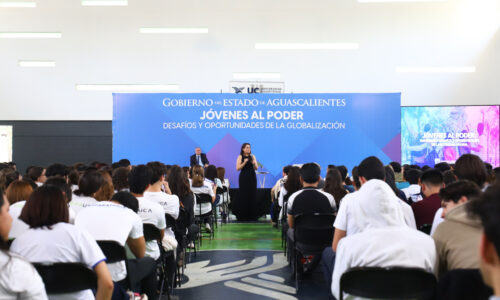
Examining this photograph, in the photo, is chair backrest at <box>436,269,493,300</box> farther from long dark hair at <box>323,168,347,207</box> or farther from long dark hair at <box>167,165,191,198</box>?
long dark hair at <box>167,165,191,198</box>

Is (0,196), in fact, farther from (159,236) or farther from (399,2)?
(399,2)

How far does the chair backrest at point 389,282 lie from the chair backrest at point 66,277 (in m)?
1.26

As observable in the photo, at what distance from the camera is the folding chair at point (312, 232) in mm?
3986

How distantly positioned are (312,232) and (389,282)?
1.92 meters

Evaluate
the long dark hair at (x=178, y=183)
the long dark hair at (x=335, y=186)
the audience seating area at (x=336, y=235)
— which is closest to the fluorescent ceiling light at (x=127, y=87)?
the long dark hair at (x=178, y=183)

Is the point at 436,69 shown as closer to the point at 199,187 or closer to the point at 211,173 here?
the point at 211,173

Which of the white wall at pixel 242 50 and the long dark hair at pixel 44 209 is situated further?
the white wall at pixel 242 50

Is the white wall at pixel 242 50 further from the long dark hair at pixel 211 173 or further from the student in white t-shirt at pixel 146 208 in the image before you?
the student in white t-shirt at pixel 146 208

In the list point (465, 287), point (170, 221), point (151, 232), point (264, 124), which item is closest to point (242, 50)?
point (264, 124)

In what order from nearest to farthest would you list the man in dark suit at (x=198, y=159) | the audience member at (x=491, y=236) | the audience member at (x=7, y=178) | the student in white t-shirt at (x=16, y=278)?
the audience member at (x=491, y=236)
the student in white t-shirt at (x=16, y=278)
the audience member at (x=7, y=178)
the man in dark suit at (x=198, y=159)

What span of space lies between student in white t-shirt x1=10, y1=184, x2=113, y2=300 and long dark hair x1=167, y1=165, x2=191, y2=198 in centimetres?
294

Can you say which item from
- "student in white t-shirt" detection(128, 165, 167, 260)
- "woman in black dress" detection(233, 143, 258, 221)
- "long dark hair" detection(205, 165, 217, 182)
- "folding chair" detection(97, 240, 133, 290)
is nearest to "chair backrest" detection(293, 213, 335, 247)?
"student in white t-shirt" detection(128, 165, 167, 260)

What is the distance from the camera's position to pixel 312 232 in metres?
4.06

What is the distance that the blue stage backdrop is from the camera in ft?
32.6
